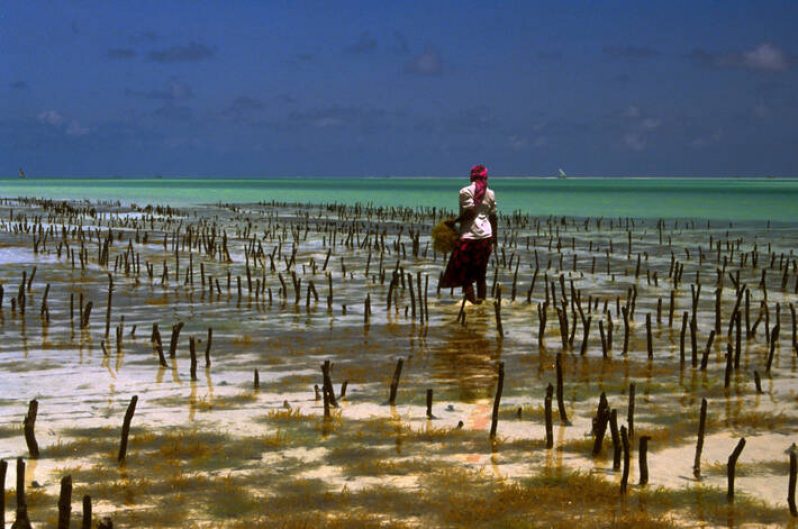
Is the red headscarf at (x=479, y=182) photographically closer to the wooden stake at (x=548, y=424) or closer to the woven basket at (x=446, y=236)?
the woven basket at (x=446, y=236)

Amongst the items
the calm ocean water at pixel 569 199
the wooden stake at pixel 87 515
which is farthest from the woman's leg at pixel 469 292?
the calm ocean water at pixel 569 199

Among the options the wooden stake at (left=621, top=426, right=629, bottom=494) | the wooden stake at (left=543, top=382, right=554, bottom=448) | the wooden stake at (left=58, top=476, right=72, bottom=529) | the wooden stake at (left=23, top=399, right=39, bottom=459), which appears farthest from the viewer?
the wooden stake at (left=543, top=382, right=554, bottom=448)

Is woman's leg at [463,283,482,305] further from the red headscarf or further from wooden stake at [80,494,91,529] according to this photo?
wooden stake at [80,494,91,529]

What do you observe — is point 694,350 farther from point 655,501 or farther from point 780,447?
point 655,501

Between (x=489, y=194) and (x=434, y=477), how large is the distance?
272 inches

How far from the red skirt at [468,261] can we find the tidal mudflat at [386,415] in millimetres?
374

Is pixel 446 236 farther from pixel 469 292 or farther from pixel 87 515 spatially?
pixel 87 515

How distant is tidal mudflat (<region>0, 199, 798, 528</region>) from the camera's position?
15.5ft

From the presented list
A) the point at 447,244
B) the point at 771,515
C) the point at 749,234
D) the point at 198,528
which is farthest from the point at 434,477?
the point at 749,234

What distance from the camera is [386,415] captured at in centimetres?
641

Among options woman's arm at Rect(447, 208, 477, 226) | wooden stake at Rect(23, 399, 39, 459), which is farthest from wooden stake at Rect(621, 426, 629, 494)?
woman's arm at Rect(447, 208, 477, 226)

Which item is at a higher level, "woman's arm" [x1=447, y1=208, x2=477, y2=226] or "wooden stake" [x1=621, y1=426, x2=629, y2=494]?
"woman's arm" [x1=447, y1=208, x2=477, y2=226]

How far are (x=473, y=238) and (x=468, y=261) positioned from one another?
285 millimetres

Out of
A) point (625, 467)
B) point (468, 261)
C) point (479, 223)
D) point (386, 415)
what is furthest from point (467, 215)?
point (625, 467)
